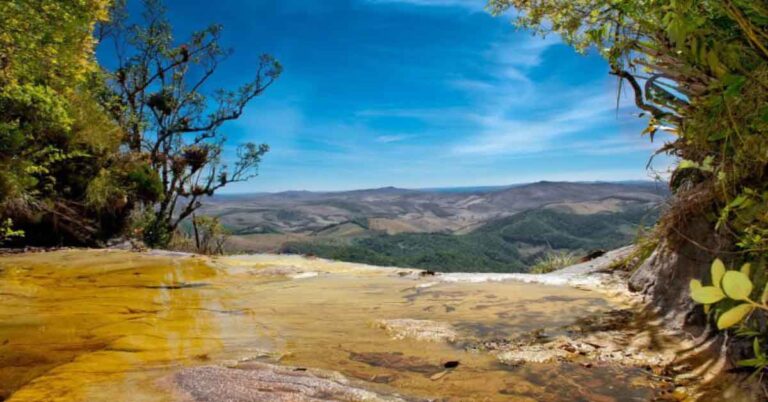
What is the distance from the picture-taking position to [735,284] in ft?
2.81

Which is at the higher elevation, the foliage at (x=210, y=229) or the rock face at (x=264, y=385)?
the foliage at (x=210, y=229)

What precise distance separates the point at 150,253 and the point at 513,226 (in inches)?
3309

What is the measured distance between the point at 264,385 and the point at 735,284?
236 cm

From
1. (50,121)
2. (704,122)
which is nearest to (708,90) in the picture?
(704,122)

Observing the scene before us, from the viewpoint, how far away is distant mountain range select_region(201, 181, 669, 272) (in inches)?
2010

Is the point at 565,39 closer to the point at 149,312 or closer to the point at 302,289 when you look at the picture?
the point at 302,289

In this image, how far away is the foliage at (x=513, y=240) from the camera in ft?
188

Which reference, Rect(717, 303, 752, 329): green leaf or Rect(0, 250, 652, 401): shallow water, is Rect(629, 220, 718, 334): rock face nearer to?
Rect(0, 250, 652, 401): shallow water

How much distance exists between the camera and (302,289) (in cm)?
664

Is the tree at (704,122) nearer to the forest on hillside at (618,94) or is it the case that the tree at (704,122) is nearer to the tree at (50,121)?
the forest on hillside at (618,94)

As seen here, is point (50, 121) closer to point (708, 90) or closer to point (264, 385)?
point (264, 385)

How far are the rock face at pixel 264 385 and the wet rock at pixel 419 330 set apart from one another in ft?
4.11

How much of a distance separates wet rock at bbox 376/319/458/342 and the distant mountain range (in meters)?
26.1

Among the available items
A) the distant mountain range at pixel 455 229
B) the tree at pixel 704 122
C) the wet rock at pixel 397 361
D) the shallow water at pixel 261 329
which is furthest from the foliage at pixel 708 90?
the distant mountain range at pixel 455 229
